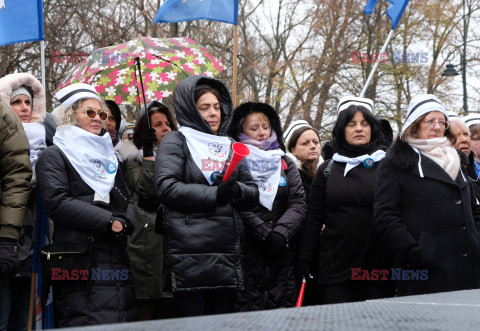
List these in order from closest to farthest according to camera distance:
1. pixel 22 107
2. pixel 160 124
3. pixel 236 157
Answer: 1. pixel 236 157
2. pixel 22 107
3. pixel 160 124

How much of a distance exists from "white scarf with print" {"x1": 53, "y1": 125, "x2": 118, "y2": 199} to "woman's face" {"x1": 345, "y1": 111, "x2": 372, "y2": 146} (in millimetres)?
1766

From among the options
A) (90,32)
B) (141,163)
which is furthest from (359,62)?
(141,163)

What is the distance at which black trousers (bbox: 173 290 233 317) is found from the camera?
11.5 feet

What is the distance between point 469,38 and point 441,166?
63.0ft

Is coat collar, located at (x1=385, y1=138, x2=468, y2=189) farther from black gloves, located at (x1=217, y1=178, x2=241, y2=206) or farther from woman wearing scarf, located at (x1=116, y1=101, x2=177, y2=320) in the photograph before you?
woman wearing scarf, located at (x1=116, y1=101, x2=177, y2=320)

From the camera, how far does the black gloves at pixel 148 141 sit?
190 inches

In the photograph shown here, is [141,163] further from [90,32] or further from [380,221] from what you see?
[90,32]

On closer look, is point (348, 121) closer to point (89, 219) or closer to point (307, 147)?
point (307, 147)

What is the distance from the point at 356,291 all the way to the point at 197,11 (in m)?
2.85

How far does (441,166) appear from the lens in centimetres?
395

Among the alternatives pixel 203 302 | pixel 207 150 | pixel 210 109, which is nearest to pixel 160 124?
pixel 210 109

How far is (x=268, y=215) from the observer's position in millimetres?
4344

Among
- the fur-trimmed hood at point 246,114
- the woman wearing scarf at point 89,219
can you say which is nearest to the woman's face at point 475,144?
the fur-trimmed hood at point 246,114

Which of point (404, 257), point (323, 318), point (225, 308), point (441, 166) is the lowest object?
point (225, 308)
